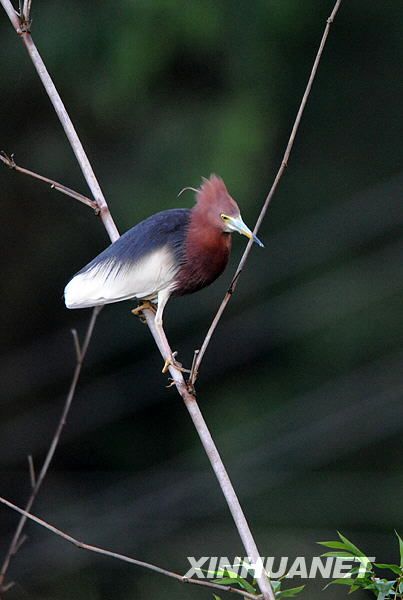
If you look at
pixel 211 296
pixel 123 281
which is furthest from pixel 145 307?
pixel 211 296

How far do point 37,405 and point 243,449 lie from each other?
1.27 metres

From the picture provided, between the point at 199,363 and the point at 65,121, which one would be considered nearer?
the point at 199,363

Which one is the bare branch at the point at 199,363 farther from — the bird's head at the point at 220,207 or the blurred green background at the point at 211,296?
the blurred green background at the point at 211,296

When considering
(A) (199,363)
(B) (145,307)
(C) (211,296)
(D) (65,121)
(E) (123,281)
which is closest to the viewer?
(A) (199,363)

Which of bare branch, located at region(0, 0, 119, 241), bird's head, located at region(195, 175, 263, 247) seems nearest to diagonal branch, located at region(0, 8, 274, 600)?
bare branch, located at region(0, 0, 119, 241)

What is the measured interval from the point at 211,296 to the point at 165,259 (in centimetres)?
454

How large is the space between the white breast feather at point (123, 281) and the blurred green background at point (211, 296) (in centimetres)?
399

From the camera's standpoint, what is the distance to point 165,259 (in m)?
2.55

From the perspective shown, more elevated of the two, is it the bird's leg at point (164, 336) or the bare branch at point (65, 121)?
the bare branch at point (65, 121)

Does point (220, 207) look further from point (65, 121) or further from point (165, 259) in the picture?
point (65, 121)

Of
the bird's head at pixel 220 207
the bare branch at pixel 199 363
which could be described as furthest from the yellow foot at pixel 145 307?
the bird's head at pixel 220 207

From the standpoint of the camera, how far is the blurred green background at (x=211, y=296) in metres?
6.75

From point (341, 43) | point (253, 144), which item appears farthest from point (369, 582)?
point (341, 43)

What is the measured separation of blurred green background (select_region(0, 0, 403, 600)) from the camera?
675 centimetres
